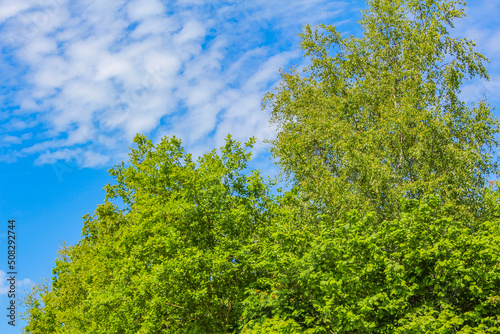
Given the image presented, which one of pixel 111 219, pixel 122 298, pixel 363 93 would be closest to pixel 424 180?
pixel 363 93

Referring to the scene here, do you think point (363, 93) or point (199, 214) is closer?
point (199, 214)

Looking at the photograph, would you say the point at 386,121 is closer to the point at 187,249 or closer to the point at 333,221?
the point at 333,221

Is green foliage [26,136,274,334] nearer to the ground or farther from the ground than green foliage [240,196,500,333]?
farther from the ground

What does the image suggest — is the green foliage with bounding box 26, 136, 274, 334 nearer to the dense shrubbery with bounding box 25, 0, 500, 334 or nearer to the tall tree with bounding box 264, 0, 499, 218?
the dense shrubbery with bounding box 25, 0, 500, 334

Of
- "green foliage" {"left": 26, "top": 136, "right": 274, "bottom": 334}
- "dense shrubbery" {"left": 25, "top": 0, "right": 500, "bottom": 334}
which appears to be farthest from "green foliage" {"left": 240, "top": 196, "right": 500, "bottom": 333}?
"green foliage" {"left": 26, "top": 136, "right": 274, "bottom": 334}

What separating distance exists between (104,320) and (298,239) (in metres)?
10.4

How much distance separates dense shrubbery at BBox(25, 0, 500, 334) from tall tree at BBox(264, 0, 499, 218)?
10cm

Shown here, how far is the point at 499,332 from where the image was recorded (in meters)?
11.4

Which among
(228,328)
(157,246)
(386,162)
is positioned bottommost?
(228,328)

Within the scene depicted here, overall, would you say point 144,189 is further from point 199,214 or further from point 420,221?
point 420,221

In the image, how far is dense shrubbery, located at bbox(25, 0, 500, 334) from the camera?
40.9 ft

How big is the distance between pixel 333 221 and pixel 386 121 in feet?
20.2

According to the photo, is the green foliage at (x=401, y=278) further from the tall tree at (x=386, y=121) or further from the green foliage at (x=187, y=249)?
the tall tree at (x=386, y=121)

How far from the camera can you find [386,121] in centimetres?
2389
